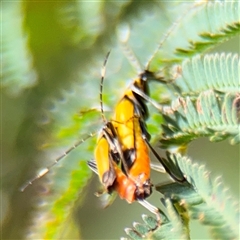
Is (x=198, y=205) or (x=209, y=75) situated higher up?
(x=209, y=75)

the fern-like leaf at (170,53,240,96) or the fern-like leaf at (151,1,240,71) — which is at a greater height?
the fern-like leaf at (151,1,240,71)

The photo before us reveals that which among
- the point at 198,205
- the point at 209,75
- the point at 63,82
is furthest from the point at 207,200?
the point at 63,82

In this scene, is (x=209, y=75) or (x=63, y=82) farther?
(x=63, y=82)

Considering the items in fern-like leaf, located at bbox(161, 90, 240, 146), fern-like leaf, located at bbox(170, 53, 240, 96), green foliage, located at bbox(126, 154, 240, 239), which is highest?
fern-like leaf, located at bbox(170, 53, 240, 96)

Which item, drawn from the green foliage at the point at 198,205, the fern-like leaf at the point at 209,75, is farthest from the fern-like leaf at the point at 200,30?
the green foliage at the point at 198,205

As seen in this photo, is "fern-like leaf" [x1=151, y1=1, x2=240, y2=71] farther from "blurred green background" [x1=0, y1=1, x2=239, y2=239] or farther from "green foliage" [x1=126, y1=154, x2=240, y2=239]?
"green foliage" [x1=126, y1=154, x2=240, y2=239]

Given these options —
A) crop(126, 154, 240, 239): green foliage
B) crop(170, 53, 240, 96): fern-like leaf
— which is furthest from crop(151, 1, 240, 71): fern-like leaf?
crop(126, 154, 240, 239): green foliage

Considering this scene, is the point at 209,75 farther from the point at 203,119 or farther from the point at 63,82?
the point at 63,82

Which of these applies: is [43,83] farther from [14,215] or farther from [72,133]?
[14,215]

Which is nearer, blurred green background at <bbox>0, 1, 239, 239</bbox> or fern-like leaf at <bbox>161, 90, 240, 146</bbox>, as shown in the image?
fern-like leaf at <bbox>161, 90, 240, 146</bbox>
